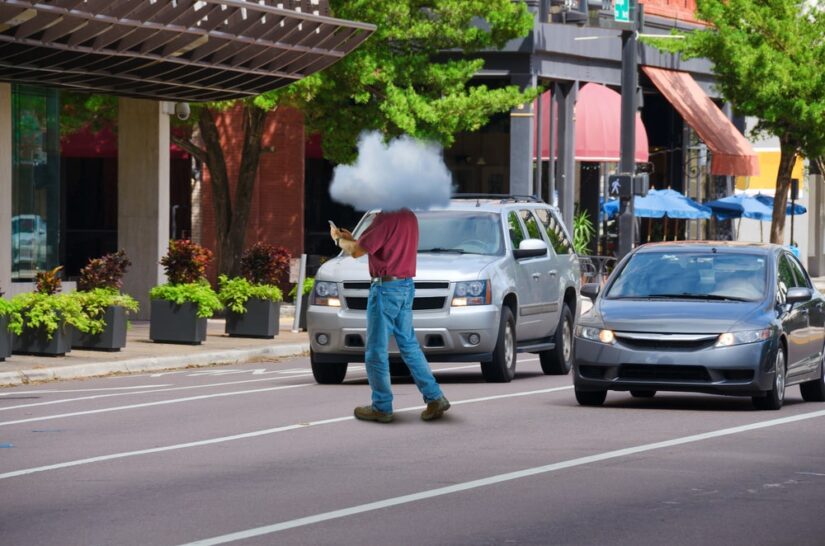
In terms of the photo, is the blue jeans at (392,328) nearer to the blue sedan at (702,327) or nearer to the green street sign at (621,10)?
the blue sedan at (702,327)

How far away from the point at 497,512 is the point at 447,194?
5482 mm

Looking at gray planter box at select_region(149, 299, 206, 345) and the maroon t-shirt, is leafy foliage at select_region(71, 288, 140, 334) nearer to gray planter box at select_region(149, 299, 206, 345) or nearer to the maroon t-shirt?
gray planter box at select_region(149, 299, 206, 345)

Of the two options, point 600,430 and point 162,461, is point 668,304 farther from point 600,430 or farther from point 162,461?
point 162,461

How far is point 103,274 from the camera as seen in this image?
23125 mm

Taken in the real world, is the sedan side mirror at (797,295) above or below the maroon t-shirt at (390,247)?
below

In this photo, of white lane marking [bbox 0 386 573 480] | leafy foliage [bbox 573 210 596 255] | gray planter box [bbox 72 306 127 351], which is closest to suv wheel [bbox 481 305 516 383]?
white lane marking [bbox 0 386 573 480]

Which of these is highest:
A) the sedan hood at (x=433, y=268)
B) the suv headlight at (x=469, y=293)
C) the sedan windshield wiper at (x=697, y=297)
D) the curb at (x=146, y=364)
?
the sedan hood at (x=433, y=268)

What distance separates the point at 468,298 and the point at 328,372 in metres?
1.74

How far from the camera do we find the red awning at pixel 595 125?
137 feet

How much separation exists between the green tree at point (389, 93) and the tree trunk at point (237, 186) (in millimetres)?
19

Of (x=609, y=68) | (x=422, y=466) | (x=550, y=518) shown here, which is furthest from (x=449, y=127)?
(x=550, y=518)

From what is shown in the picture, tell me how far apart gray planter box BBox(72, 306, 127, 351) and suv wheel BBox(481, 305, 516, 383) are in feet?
19.8

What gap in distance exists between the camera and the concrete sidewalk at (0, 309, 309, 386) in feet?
65.3

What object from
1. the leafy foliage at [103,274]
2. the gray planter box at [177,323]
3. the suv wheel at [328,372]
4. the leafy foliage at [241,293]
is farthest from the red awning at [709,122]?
the suv wheel at [328,372]
